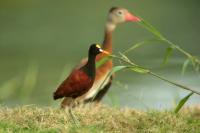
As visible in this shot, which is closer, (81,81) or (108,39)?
(81,81)

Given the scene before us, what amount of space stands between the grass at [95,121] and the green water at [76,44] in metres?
0.90

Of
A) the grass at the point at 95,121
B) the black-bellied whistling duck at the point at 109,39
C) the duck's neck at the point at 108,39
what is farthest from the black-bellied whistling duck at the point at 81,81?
the duck's neck at the point at 108,39

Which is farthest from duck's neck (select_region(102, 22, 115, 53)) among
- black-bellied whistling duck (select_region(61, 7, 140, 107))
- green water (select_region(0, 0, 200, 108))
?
green water (select_region(0, 0, 200, 108))

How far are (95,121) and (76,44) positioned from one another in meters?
6.97

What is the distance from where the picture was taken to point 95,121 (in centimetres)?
518

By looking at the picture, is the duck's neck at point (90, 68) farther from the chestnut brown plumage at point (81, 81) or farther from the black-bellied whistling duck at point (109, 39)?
the black-bellied whistling duck at point (109, 39)

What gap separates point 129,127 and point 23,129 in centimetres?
70

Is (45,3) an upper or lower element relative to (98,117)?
upper

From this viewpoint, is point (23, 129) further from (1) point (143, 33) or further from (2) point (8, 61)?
(1) point (143, 33)

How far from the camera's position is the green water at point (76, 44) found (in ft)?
27.2

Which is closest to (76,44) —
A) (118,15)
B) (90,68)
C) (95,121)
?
(118,15)

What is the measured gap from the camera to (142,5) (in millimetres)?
16266

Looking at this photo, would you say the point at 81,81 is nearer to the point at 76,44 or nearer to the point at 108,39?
the point at 108,39

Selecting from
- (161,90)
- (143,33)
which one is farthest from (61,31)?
(161,90)
